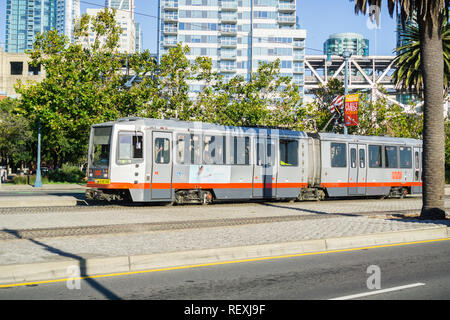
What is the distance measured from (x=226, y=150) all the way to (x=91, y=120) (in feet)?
52.2

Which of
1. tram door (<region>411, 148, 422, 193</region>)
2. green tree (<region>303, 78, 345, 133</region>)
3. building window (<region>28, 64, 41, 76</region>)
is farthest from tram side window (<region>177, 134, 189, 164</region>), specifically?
building window (<region>28, 64, 41, 76</region>)

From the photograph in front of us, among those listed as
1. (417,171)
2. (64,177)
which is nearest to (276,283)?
A: (417,171)

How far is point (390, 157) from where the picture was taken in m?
29.7

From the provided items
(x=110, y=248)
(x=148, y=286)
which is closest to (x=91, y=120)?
(x=110, y=248)

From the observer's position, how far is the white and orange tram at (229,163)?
20.2m

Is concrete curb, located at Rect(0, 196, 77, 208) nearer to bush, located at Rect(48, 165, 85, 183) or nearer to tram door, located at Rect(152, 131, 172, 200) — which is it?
tram door, located at Rect(152, 131, 172, 200)

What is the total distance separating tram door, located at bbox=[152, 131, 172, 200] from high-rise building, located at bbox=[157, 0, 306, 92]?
9733 cm

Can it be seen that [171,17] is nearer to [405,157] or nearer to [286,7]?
[286,7]

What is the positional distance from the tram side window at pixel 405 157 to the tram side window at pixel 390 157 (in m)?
0.62

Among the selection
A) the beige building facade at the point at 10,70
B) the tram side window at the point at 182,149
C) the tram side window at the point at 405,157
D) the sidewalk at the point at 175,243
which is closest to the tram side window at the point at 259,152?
the tram side window at the point at 182,149

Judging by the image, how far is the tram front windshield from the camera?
801 inches

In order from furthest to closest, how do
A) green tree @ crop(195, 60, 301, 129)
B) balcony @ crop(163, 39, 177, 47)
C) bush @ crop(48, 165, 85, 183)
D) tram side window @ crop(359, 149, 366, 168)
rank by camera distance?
balcony @ crop(163, 39, 177, 47) → bush @ crop(48, 165, 85, 183) → green tree @ crop(195, 60, 301, 129) → tram side window @ crop(359, 149, 366, 168)

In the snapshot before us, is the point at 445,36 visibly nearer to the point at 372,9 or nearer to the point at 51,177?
the point at 372,9
